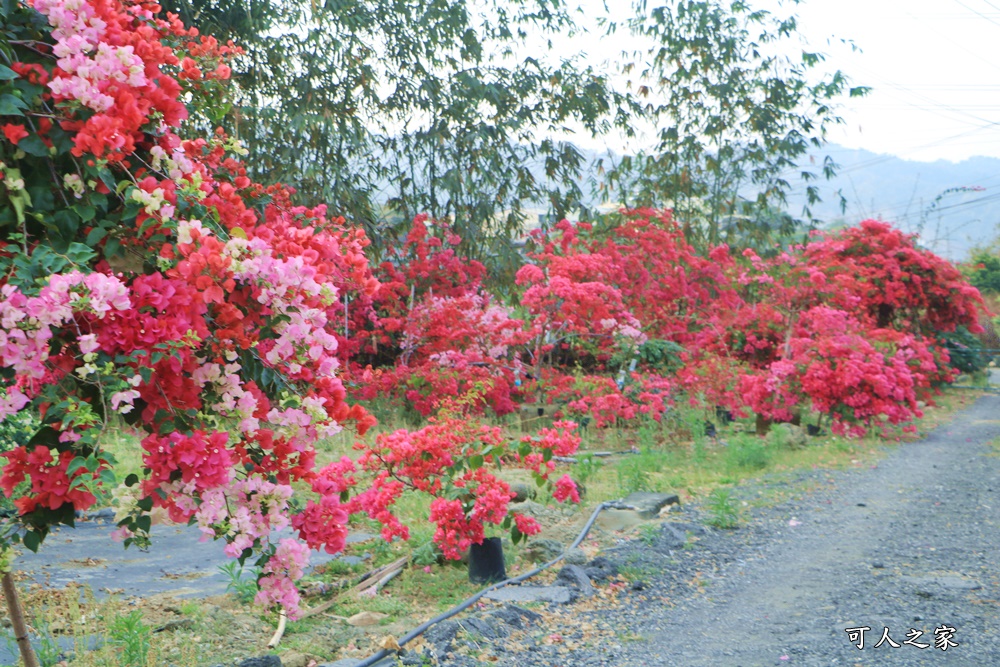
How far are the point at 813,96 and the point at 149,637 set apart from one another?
11.1 meters

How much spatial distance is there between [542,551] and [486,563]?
0.53m

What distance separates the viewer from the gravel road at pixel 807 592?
3.14 meters

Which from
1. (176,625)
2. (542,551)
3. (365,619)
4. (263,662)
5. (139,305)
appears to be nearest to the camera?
(139,305)

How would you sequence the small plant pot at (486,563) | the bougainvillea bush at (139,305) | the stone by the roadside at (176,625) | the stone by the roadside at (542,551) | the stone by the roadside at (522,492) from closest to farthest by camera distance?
the bougainvillea bush at (139,305) → the stone by the roadside at (176,625) → the small plant pot at (486,563) → the stone by the roadside at (542,551) → the stone by the roadside at (522,492)

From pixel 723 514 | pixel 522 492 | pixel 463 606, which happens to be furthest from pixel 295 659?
pixel 723 514

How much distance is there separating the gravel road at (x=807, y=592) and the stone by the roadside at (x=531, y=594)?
0.10 metres

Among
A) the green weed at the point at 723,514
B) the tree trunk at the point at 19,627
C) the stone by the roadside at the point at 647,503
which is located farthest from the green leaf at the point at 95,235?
the green weed at the point at 723,514

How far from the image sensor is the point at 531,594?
12.4 feet

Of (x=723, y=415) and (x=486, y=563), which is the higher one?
(x=723, y=415)

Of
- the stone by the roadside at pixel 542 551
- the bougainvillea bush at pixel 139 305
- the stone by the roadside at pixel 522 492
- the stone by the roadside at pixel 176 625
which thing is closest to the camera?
the bougainvillea bush at pixel 139 305

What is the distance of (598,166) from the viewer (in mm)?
12047

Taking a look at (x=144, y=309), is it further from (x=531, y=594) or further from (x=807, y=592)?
(x=807, y=592)

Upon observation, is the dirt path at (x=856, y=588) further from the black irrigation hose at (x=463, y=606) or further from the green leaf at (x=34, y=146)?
the green leaf at (x=34, y=146)

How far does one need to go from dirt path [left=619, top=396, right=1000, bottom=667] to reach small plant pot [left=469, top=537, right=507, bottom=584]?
0.77 metres
